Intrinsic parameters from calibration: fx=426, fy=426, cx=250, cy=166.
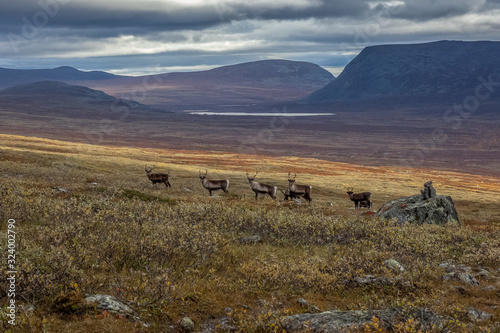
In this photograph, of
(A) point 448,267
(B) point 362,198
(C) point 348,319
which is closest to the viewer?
(C) point 348,319

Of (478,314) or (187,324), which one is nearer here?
(187,324)

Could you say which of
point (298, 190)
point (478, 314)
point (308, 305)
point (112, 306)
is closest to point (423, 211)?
point (298, 190)

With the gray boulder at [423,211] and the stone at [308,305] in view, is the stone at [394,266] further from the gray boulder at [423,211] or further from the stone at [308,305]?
the gray boulder at [423,211]

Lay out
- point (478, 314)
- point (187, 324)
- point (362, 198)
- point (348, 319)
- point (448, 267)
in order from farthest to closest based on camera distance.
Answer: point (362, 198) → point (448, 267) → point (478, 314) → point (348, 319) → point (187, 324)

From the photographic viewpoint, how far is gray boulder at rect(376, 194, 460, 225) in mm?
22562

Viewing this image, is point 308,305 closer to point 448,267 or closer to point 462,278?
point 462,278

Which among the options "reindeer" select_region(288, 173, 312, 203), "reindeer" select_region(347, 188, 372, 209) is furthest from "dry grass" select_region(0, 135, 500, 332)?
"reindeer" select_region(347, 188, 372, 209)

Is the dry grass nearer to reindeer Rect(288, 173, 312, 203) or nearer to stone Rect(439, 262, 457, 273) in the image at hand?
stone Rect(439, 262, 457, 273)

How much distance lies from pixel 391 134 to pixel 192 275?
183 meters

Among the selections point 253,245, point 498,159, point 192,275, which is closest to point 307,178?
point 253,245

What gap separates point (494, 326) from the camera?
7590 mm

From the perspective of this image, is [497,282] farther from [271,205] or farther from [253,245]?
[271,205]

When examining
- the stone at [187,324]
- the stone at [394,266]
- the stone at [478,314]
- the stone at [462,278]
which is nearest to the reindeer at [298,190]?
A: the stone at [394,266]

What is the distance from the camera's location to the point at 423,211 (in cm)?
2289
